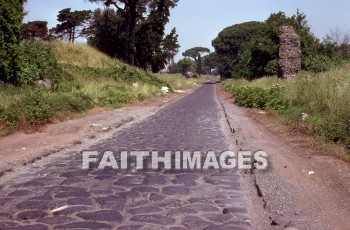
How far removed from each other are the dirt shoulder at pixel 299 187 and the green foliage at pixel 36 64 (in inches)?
488

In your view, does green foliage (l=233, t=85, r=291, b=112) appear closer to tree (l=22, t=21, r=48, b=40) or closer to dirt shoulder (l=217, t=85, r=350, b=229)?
dirt shoulder (l=217, t=85, r=350, b=229)

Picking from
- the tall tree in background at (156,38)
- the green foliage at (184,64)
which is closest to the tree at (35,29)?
the tall tree in background at (156,38)

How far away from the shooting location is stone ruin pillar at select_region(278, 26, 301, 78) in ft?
78.6

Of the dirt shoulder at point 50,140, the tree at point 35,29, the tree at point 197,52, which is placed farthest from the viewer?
the tree at point 197,52

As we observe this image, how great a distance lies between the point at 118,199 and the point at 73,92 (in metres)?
14.2

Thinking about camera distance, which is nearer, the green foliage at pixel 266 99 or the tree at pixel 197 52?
the green foliage at pixel 266 99

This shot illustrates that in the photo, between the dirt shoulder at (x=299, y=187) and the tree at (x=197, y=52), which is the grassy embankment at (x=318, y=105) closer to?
the dirt shoulder at (x=299, y=187)

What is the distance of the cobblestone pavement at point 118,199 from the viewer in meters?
4.07

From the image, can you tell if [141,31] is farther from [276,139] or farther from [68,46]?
[276,139]

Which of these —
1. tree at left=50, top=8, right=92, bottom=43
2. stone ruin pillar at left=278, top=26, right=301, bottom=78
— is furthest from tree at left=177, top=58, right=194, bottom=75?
stone ruin pillar at left=278, top=26, right=301, bottom=78

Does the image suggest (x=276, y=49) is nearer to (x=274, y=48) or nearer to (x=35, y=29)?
(x=274, y=48)

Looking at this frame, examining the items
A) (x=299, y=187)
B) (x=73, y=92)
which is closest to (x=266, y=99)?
(x=73, y=92)

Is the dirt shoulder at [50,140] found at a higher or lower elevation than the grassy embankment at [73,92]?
lower

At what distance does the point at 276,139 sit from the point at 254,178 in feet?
14.2
